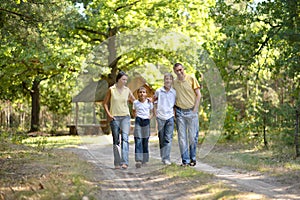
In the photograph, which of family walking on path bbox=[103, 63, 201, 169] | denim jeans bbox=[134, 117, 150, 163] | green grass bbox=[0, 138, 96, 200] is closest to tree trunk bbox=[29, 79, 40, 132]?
green grass bbox=[0, 138, 96, 200]

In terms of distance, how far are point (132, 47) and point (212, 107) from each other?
11.0 feet

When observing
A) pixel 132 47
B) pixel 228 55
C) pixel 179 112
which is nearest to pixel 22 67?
pixel 132 47

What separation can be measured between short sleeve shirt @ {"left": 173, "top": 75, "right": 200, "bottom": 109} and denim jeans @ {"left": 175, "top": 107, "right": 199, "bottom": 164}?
149 millimetres

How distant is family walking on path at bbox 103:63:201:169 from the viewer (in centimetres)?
865

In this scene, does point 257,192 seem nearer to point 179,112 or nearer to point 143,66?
point 179,112

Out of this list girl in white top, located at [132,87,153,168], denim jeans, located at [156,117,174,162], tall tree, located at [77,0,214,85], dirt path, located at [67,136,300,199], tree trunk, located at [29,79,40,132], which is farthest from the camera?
tree trunk, located at [29,79,40,132]

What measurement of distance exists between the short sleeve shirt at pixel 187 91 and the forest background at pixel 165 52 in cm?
243

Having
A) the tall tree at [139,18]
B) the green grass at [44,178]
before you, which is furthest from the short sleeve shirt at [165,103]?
the tall tree at [139,18]

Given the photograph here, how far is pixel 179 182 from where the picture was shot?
675 cm

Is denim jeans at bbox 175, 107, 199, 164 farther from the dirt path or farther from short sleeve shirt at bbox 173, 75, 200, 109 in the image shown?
the dirt path

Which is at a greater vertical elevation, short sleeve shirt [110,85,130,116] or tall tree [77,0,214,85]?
tall tree [77,0,214,85]

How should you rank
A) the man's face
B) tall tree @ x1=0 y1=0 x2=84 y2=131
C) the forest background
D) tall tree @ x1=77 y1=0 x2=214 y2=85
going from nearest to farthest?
the man's face
tall tree @ x1=0 y1=0 x2=84 y2=131
the forest background
tall tree @ x1=77 y1=0 x2=214 y2=85

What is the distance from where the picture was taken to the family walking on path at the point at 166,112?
865cm

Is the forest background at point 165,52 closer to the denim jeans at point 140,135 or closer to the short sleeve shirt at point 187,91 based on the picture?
the short sleeve shirt at point 187,91
